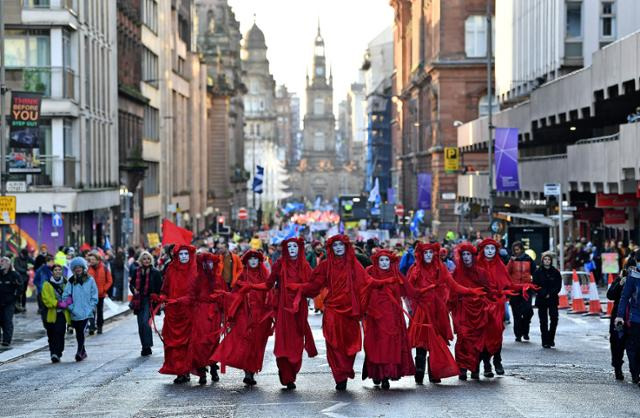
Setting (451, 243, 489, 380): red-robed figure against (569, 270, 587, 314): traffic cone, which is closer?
(451, 243, 489, 380): red-robed figure

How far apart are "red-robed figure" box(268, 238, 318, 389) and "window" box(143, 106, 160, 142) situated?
2013 inches

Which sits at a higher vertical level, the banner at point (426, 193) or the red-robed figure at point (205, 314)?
the banner at point (426, 193)

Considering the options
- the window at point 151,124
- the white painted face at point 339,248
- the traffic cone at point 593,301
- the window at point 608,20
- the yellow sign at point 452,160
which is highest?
the window at point 608,20

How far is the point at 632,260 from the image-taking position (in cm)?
1780

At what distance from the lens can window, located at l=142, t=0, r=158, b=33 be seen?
223ft

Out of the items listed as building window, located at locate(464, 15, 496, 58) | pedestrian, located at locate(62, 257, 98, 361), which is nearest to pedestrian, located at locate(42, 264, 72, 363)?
pedestrian, located at locate(62, 257, 98, 361)

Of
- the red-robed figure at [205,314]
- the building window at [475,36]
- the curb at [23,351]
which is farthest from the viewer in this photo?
the building window at [475,36]

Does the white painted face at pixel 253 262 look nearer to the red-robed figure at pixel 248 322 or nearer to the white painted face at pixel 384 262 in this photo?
the red-robed figure at pixel 248 322

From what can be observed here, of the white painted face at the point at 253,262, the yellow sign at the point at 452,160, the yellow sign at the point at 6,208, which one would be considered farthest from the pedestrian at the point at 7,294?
the yellow sign at the point at 452,160

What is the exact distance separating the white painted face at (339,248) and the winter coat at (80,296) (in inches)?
236

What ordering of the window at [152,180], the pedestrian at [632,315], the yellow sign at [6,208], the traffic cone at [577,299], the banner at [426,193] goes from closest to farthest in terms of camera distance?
the pedestrian at [632,315]
the traffic cone at [577,299]
the yellow sign at [6,208]
the window at [152,180]
the banner at [426,193]

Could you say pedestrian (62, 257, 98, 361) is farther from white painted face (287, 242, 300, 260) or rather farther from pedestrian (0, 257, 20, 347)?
white painted face (287, 242, 300, 260)

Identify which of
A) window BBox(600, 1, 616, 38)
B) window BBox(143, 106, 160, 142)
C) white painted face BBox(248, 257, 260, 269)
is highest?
window BBox(600, 1, 616, 38)

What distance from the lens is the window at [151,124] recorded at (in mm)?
69312
